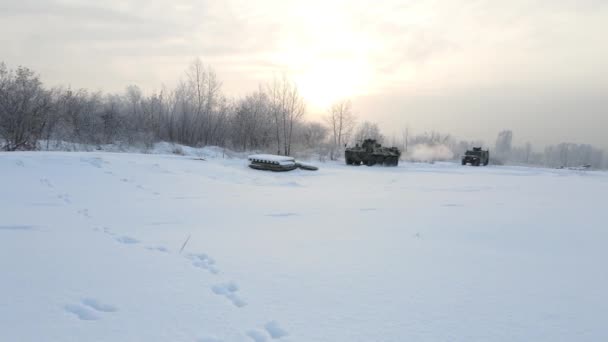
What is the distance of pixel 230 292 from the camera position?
9.61ft

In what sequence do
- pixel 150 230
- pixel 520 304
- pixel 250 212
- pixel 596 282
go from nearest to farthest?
pixel 520 304 → pixel 596 282 → pixel 150 230 → pixel 250 212

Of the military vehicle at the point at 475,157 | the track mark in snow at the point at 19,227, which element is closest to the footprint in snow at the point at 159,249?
the track mark in snow at the point at 19,227

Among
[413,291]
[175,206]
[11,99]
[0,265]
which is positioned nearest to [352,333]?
[413,291]

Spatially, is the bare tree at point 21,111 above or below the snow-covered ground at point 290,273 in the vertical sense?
above

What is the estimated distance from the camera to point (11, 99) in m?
18.5

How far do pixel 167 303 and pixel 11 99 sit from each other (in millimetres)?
21585

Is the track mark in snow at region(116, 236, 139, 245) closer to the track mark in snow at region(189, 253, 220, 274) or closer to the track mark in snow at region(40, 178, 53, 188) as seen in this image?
the track mark in snow at region(189, 253, 220, 274)

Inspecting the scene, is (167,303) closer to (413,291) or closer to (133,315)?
(133,315)

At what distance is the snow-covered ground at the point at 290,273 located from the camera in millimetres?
2365

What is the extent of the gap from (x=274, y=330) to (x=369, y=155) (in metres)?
23.1

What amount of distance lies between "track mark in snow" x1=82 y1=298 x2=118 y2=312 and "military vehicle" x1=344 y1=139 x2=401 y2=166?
2292 cm

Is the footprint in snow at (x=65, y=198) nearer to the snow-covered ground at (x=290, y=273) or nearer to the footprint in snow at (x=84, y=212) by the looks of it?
the snow-covered ground at (x=290, y=273)

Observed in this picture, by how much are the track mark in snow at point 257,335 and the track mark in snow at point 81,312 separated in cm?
100

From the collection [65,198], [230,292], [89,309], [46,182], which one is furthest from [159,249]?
[46,182]
